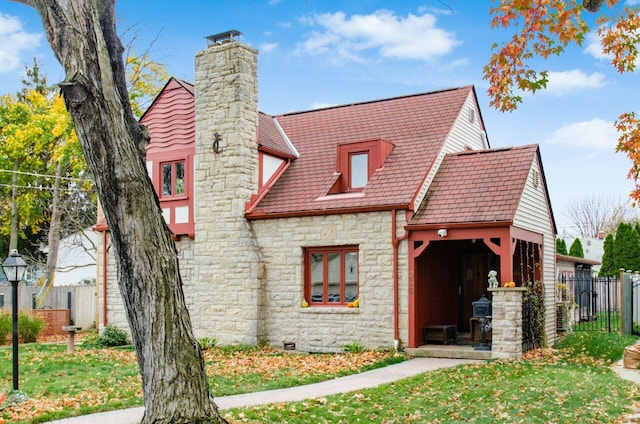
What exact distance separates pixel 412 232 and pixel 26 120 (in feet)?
74.8

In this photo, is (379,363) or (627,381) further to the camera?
(379,363)

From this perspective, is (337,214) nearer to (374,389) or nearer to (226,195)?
(226,195)

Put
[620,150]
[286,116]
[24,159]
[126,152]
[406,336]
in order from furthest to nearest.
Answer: [24,159] → [286,116] → [406,336] → [620,150] → [126,152]

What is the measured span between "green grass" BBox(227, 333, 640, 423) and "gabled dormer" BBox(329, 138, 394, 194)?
5769 millimetres

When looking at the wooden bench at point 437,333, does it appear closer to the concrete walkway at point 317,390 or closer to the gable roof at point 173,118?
the concrete walkway at point 317,390

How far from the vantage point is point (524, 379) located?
454 inches

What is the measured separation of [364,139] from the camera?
18219 millimetres

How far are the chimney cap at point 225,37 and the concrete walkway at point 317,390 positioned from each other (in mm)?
9139

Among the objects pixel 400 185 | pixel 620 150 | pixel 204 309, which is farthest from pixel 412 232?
pixel 204 309

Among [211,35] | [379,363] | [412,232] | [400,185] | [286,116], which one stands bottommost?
[379,363]

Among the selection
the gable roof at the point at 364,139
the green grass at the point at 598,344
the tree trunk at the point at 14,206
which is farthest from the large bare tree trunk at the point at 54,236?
the green grass at the point at 598,344

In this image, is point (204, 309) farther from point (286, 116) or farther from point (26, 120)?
point (26, 120)

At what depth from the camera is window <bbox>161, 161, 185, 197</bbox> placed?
61.0 feet

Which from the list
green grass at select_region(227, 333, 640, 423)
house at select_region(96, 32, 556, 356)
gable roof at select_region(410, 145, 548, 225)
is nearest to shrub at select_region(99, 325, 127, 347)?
house at select_region(96, 32, 556, 356)
